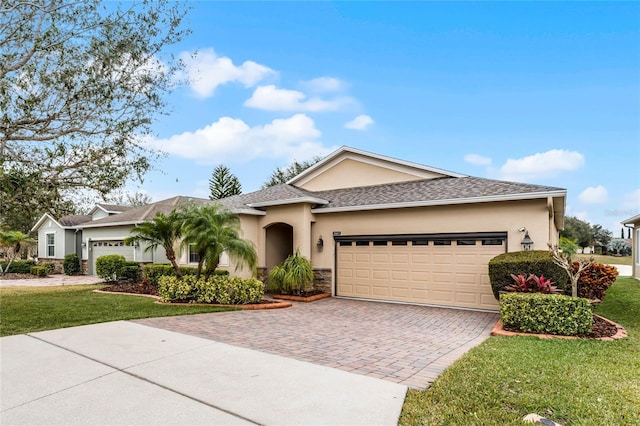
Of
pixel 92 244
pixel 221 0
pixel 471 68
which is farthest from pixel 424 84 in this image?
pixel 92 244

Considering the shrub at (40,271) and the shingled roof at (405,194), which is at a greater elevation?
the shingled roof at (405,194)

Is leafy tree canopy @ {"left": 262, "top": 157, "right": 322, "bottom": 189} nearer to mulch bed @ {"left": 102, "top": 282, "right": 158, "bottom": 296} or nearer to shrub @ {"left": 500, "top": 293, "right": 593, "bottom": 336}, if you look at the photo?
mulch bed @ {"left": 102, "top": 282, "right": 158, "bottom": 296}

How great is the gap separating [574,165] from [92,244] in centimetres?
2822

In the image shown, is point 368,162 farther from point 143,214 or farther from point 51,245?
point 51,245

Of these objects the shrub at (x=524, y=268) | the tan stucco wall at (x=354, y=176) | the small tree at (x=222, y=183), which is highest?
the small tree at (x=222, y=183)

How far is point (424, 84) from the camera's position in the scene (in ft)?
50.2

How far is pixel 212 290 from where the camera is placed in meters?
11.2

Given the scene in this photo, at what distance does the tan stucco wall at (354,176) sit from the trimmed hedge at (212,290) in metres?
6.45

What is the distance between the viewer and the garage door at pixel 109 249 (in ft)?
65.9

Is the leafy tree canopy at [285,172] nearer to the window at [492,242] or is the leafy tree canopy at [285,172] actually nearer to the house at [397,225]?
the house at [397,225]

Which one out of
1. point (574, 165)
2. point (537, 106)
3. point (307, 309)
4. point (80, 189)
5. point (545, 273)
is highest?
point (537, 106)

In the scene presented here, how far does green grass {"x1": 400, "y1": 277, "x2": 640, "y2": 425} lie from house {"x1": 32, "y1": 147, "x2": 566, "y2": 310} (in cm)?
446

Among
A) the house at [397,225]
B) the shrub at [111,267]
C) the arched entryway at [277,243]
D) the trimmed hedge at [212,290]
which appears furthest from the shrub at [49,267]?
the trimmed hedge at [212,290]

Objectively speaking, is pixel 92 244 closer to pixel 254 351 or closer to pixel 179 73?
pixel 179 73
